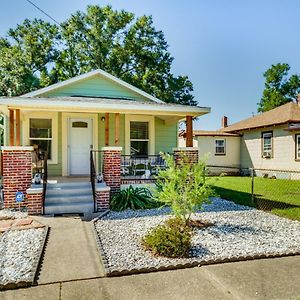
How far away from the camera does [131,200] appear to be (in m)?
8.70

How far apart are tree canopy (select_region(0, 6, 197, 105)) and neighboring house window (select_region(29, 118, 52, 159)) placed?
13.7 m

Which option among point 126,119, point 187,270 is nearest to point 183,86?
point 126,119

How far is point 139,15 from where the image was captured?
26391mm

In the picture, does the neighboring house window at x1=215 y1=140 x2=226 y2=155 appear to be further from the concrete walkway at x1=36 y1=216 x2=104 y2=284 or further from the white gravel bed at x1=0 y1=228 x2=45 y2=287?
the white gravel bed at x1=0 y1=228 x2=45 y2=287

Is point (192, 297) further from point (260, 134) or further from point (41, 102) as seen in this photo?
point (260, 134)

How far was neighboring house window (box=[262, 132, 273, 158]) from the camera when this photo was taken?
64.0 feet

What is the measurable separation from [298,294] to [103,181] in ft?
21.0

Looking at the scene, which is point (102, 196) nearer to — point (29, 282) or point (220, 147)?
point (29, 282)

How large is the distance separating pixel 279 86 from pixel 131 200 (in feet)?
102

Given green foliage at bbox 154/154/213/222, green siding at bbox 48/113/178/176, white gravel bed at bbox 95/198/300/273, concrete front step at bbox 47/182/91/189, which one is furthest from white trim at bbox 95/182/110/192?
green siding at bbox 48/113/178/176

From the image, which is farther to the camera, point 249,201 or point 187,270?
point 249,201

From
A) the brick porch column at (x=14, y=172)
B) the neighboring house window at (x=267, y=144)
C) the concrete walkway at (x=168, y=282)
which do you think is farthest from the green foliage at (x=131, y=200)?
the neighboring house window at (x=267, y=144)

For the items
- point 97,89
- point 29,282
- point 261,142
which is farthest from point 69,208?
point 261,142

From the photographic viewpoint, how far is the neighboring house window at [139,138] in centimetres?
1236
